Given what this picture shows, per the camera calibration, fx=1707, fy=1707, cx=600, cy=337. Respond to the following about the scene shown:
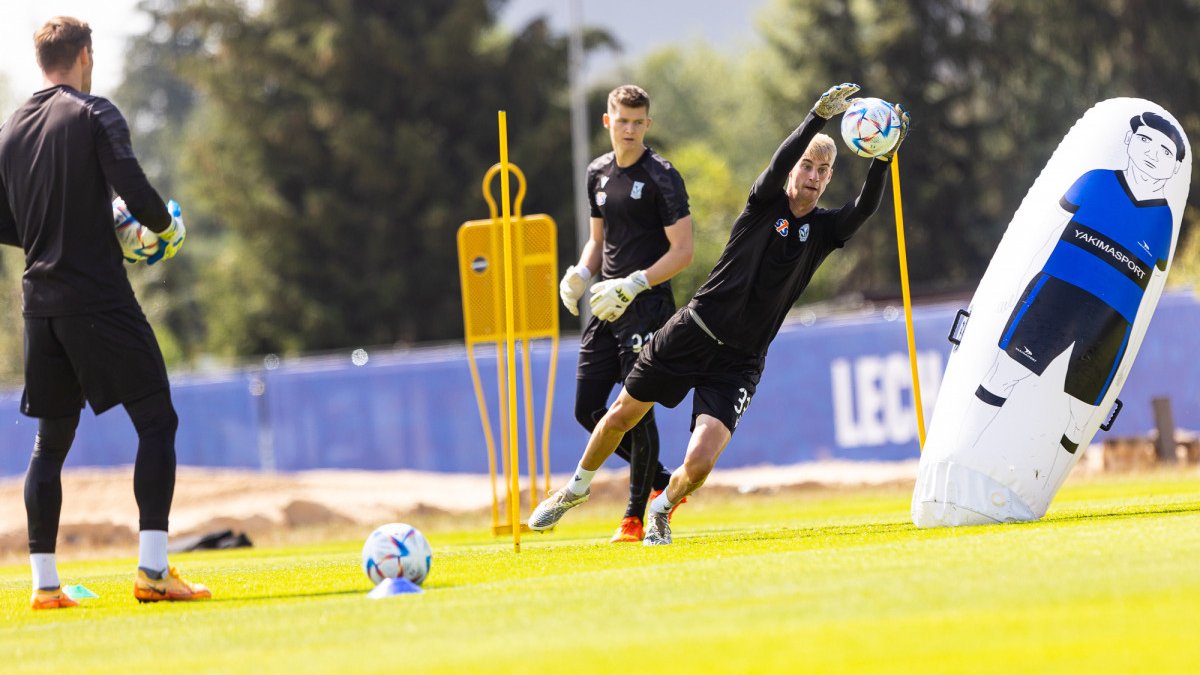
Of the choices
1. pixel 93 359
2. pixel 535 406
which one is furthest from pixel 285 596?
pixel 535 406

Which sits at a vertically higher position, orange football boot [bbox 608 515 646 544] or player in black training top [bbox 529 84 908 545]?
player in black training top [bbox 529 84 908 545]

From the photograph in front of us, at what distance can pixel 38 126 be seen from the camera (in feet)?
23.2

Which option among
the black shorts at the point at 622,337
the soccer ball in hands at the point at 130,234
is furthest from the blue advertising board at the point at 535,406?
the soccer ball in hands at the point at 130,234

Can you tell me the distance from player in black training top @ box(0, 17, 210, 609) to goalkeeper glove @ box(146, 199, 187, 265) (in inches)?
5.6

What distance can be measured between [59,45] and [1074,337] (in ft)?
16.3

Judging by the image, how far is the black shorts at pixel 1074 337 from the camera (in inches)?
335

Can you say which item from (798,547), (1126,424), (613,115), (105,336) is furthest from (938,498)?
(1126,424)

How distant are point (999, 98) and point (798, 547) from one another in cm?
3752

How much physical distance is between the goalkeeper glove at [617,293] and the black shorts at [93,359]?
273 centimetres

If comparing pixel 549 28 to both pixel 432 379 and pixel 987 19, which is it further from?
pixel 432 379

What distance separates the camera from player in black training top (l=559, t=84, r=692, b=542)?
30.2 ft

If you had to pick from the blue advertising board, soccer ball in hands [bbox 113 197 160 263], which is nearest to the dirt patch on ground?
the blue advertising board

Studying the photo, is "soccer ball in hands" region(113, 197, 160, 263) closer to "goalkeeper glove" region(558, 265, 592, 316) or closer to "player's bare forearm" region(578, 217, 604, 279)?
"goalkeeper glove" region(558, 265, 592, 316)

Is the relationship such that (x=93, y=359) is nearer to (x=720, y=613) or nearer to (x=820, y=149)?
(x=720, y=613)
